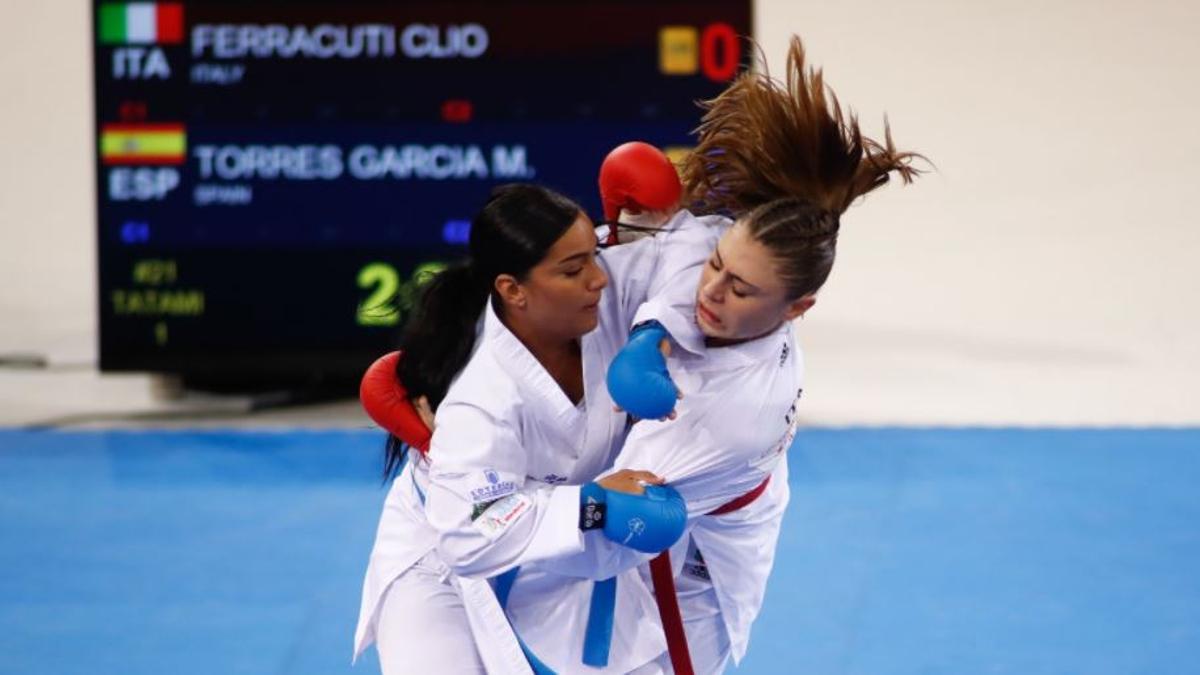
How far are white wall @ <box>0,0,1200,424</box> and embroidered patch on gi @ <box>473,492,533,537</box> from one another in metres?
6.25

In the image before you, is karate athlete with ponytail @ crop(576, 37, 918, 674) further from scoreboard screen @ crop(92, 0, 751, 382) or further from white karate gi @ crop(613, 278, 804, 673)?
scoreboard screen @ crop(92, 0, 751, 382)

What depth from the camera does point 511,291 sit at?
3027mm

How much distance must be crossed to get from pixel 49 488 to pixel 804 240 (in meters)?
4.32

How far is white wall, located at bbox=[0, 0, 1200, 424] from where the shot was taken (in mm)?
9219

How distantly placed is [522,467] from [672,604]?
0.44 metres

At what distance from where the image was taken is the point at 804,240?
9.75ft

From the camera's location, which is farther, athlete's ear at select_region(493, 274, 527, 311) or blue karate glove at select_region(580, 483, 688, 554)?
athlete's ear at select_region(493, 274, 527, 311)

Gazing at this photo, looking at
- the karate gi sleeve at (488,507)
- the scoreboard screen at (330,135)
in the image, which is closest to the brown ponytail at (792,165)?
the karate gi sleeve at (488,507)

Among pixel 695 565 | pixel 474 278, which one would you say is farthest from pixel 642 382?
pixel 695 565

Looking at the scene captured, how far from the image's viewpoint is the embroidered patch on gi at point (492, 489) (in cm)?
284

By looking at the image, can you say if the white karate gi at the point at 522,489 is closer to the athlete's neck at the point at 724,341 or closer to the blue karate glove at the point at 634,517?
the blue karate glove at the point at 634,517

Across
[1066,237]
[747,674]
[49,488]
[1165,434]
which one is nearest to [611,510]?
[747,674]

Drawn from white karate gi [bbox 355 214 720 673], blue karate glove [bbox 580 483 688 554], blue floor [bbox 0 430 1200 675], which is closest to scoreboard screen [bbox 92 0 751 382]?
blue floor [bbox 0 430 1200 675]

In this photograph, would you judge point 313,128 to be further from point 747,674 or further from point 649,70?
point 747,674
